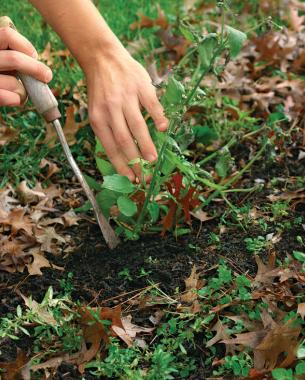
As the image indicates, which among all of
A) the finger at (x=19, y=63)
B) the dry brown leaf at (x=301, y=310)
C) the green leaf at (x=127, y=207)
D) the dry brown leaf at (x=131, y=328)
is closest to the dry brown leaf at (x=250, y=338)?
the dry brown leaf at (x=301, y=310)

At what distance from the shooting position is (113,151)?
2111 mm

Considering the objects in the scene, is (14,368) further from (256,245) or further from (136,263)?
(256,245)

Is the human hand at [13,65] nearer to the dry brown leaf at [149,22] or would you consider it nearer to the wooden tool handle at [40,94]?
the wooden tool handle at [40,94]

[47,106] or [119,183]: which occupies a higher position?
[47,106]

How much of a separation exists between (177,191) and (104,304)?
0.46m

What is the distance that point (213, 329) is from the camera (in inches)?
71.7


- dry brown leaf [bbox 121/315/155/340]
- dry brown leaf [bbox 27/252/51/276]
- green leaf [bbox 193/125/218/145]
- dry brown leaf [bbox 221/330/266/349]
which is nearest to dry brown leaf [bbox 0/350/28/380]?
dry brown leaf [bbox 121/315/155/340]

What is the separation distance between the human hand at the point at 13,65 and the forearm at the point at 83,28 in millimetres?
257

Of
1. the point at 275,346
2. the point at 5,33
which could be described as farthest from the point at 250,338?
the point at 5,33

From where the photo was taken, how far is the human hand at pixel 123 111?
206 cm

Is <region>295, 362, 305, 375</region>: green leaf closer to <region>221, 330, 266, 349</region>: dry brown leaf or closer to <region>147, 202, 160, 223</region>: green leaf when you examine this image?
<region>221, 330, 266, 349</region>: dry brown leaf

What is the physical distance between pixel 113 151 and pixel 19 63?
41 cm

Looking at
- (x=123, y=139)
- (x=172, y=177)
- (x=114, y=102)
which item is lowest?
(x=172, y=177)

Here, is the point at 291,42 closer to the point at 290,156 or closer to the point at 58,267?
the point at 290,156
